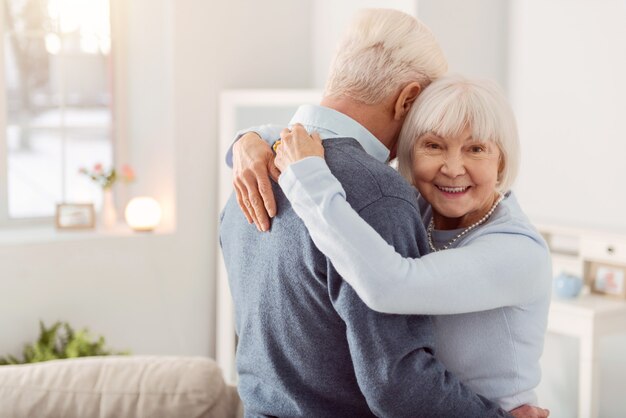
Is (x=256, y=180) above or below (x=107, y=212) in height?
above

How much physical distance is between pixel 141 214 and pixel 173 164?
29cm

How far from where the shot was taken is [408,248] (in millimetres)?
1417

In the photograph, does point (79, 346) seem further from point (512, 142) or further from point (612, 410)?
point (512, 142)

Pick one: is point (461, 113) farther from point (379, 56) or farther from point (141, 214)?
point (141, 214)

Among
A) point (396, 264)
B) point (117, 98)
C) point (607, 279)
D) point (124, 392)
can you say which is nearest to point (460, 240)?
point (396, 264)

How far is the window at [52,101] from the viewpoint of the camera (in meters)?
4.31

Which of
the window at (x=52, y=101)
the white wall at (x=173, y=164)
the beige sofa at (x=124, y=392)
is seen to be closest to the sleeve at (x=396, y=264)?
the beige sofa at (x=124, y=392)

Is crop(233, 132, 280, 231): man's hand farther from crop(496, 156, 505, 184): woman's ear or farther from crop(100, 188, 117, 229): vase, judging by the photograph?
crop(100, 188, 117, 229): vase

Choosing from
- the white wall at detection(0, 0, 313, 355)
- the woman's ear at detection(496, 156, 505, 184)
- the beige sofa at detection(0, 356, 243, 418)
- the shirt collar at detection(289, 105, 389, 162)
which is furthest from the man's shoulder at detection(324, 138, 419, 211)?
the white wall at detection(0, 0, 313, 355)

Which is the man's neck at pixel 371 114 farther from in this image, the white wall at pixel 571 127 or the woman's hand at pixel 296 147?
the white wall at pixel 571 127

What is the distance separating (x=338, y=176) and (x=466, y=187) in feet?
1.19

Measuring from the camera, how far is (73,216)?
14.0 ft

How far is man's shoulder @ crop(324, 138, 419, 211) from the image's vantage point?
4.52ft

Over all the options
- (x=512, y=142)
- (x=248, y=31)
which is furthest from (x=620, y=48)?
(x=512, y=142)
